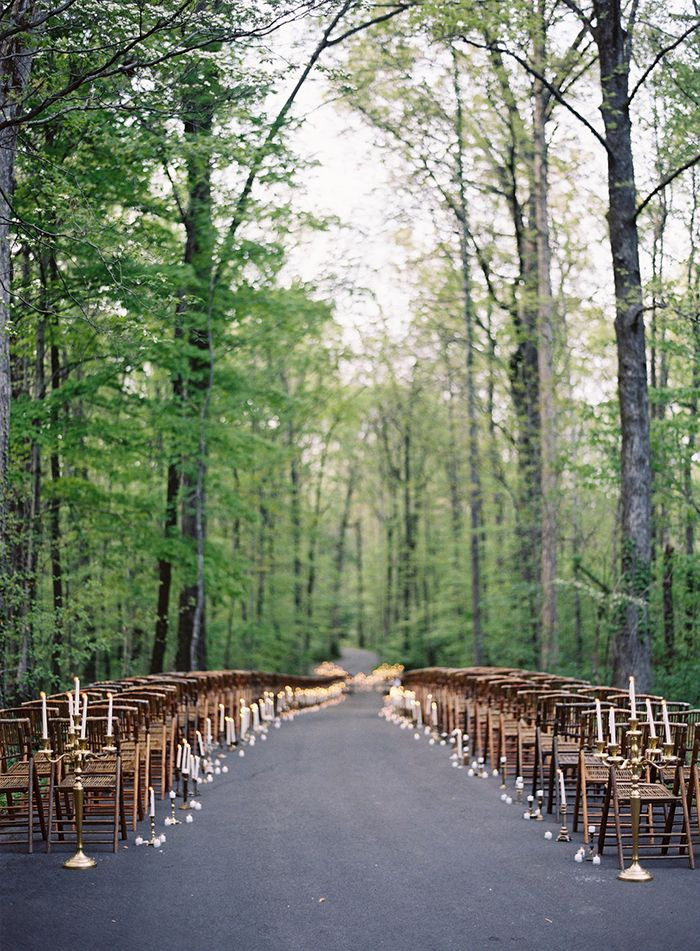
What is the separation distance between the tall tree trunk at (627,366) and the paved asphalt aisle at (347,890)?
5340 mm

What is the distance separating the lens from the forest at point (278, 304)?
446 inches

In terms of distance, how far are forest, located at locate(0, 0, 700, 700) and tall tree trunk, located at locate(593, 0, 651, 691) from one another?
1.7 inches

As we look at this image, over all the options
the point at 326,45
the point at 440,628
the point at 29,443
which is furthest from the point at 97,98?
the point at 440,628

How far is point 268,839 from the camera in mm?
8406

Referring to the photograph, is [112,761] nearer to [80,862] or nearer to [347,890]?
[80,862]

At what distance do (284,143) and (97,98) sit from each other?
11.1 meters

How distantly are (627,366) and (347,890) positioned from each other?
1043 cm

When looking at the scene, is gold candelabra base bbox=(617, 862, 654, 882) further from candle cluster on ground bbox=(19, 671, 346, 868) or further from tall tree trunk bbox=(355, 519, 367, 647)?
tall tree trunk bbox=(355, 519, 367, 647)

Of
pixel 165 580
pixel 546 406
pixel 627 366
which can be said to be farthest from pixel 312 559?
pixel 627 366

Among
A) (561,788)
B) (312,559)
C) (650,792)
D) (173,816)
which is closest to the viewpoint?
(650,792)

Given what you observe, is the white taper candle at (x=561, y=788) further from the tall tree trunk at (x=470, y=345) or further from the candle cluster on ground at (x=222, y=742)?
the tall tree trunk at (x=470, y=345)

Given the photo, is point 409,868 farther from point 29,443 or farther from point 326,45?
point 326,45

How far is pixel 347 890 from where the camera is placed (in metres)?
6.62

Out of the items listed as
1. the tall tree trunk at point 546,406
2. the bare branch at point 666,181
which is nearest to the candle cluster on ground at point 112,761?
the bare branch at point 666,181
